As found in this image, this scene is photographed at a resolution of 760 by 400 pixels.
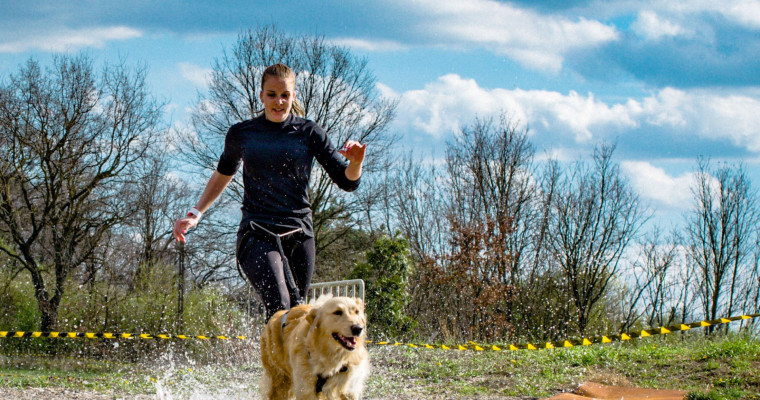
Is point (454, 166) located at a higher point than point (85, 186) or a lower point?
higher

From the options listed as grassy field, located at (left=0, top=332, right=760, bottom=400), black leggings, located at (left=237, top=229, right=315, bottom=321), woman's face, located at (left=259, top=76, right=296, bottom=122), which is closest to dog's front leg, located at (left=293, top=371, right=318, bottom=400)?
black leggings, located at (left=237, top=229, right=315, bottom=321)

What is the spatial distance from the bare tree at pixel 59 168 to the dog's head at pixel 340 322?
597 inches

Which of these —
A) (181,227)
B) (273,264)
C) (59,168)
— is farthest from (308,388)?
(59,168)

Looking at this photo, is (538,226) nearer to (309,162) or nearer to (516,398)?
(516,398)

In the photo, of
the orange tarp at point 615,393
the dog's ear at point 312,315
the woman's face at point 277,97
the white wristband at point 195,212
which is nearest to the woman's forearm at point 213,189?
the white wristband at point 195,212

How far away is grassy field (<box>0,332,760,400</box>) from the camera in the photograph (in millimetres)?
6371

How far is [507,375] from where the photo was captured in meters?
7.31

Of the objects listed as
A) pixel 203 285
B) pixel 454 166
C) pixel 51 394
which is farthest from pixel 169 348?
pixel 454 166

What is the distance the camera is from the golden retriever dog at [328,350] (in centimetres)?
284

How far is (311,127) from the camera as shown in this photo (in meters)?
3.79

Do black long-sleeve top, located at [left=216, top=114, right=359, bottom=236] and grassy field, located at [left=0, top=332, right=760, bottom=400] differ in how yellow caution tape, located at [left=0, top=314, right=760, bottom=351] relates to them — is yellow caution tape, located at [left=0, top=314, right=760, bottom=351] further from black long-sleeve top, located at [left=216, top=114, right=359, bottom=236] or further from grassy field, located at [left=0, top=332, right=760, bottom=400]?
black long-sleeve top, located at [left=216, top=114, right=359, bottom=236]

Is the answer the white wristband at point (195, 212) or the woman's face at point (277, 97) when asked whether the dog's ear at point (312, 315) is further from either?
the white wristband at point (195, 212)

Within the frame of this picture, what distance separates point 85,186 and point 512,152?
560 inches

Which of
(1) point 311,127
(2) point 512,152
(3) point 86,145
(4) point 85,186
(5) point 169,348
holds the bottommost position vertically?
(5) point 169,348
